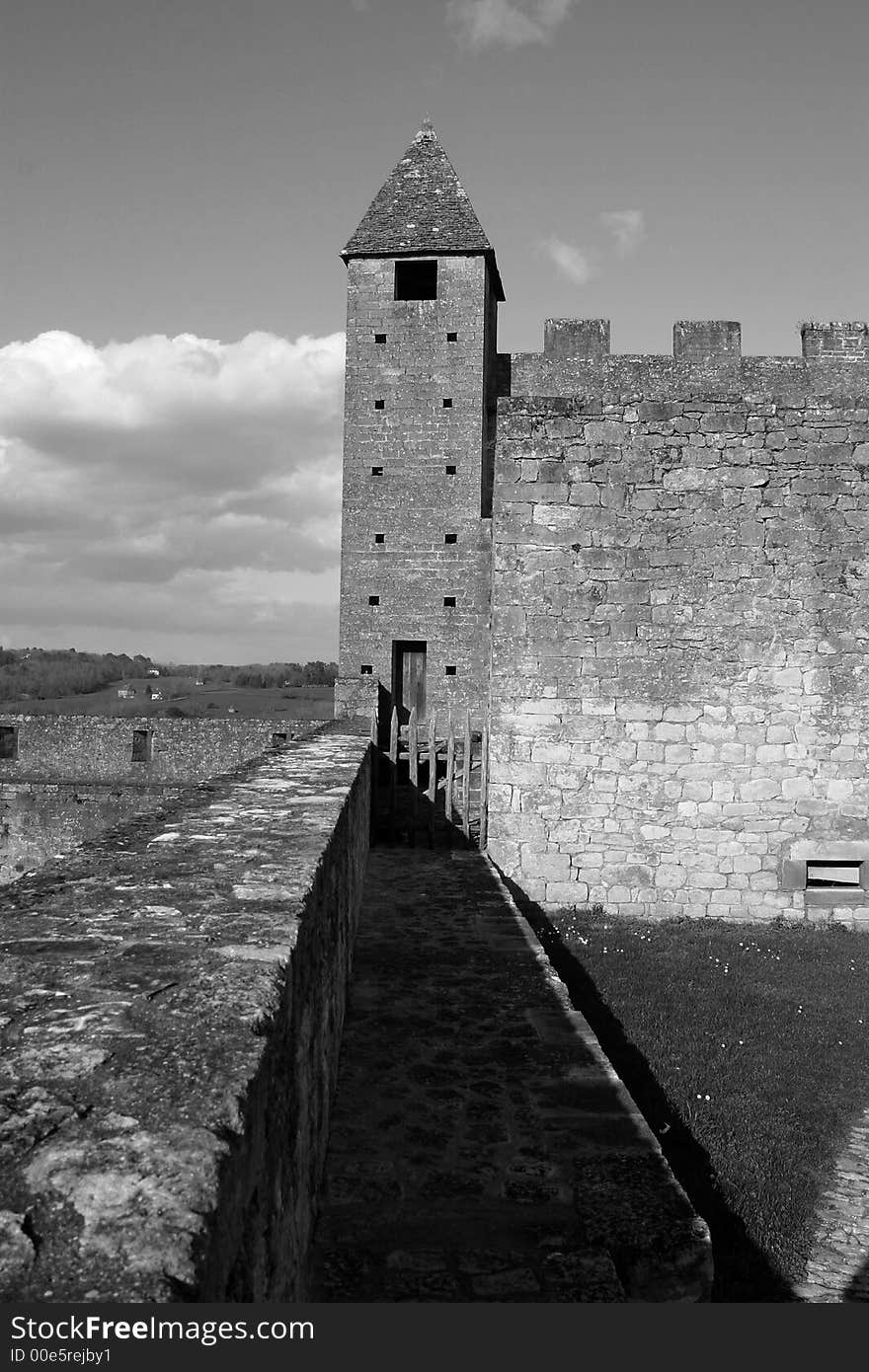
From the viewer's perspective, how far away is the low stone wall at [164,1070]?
4.22 ft

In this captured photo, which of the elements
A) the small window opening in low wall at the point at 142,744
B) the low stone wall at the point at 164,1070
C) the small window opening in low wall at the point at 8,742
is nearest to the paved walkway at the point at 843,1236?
the low stone wall at the point at 164,1070

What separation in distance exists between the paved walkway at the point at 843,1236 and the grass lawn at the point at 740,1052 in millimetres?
56

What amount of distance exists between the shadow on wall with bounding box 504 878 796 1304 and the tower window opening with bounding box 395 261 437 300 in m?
20.4

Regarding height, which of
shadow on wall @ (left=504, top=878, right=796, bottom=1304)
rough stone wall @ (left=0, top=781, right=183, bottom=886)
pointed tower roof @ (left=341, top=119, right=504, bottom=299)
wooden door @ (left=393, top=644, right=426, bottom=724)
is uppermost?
pointed tower roof @ (left=341, top=119, right=504, bottom=299)

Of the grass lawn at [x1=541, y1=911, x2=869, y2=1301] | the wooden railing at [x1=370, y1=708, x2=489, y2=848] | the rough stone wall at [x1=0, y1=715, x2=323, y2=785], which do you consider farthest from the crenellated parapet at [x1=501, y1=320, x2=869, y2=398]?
the grass lawn at [x1=541, y1=911, x2=869, y2=1301]

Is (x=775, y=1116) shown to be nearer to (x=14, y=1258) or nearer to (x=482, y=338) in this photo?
(x=14, y=1258)

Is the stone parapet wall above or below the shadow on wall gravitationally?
above

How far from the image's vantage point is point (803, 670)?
9.05m

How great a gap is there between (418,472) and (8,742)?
11.3 meters

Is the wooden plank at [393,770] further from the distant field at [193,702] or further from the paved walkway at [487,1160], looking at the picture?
the distant field at [193,702]

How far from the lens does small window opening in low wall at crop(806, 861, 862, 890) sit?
9.17m

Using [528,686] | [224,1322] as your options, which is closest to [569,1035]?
[224,1322]

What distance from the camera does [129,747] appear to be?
21.3 metres

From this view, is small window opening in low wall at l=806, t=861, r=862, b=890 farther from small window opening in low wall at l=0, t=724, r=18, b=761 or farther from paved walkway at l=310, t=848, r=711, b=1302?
small window opening in low wall at l=0, t=724, r=18, b=761
